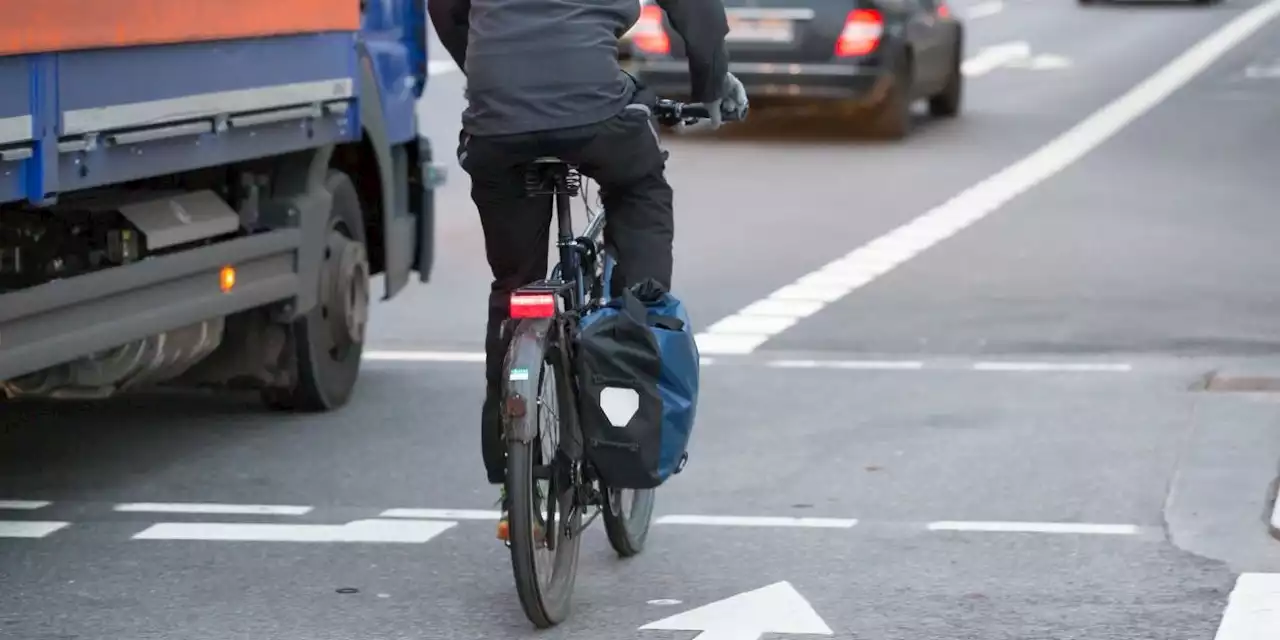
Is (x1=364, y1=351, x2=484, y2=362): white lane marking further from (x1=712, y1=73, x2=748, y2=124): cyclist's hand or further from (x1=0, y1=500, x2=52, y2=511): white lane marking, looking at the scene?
(x1=712, y1=73, x2=748, y2=124): cyclist's hand

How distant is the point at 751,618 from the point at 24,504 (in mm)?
2616

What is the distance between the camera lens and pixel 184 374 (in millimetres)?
9500

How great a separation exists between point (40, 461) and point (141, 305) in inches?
37.9

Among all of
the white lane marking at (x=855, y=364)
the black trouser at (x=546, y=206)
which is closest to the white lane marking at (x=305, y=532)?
the black trouser at (x=546, y=206)

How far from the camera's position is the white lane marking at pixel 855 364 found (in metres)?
11.0

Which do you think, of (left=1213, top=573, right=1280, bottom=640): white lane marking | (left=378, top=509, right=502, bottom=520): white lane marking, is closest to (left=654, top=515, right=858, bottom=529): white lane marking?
(left=378, top=509, right=502, bottom=520): white lane marking

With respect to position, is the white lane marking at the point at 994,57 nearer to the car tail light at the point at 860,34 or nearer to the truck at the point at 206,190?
the car tail light at the point at 860,34

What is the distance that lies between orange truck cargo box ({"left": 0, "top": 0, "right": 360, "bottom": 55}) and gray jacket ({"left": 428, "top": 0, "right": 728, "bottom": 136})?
122 cm

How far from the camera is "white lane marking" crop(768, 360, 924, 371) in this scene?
11031mm

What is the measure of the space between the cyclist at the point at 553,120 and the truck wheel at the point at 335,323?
2.97 meters

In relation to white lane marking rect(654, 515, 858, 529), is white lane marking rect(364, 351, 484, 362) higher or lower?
lower

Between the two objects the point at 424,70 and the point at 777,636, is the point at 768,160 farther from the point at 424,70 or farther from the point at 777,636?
the point at 777,636

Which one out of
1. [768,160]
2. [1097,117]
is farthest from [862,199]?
[1097,117]

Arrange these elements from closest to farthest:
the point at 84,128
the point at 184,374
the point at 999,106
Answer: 1. the point at 84,128
2. the point at 184,374
3. the point at 999,106
